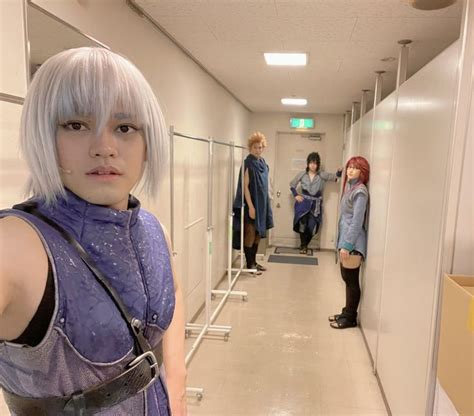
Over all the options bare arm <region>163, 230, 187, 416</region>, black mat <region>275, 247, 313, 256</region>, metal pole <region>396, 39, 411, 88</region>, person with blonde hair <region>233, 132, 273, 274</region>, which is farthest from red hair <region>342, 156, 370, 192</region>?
black mat <region>275, 247, 313, 256</region>

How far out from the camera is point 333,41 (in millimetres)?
2508

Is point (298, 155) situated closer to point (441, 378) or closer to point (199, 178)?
point (199, 178)

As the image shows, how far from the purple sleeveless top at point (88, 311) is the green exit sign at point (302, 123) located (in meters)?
5.89

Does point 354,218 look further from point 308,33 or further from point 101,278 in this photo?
point 101,278

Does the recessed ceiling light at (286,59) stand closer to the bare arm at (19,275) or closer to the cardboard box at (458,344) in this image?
the cardboard box at (458,344)

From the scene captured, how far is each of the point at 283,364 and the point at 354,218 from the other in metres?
1.25

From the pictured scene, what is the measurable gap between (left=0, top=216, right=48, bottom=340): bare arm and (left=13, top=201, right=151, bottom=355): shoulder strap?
44 mm

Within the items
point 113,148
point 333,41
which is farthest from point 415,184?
point 113,148

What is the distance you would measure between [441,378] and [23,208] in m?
1.40

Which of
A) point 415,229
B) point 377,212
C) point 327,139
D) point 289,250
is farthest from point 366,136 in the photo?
point 289,250

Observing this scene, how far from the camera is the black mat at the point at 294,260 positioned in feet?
18.4

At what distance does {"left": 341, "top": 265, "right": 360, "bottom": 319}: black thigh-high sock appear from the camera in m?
3.24

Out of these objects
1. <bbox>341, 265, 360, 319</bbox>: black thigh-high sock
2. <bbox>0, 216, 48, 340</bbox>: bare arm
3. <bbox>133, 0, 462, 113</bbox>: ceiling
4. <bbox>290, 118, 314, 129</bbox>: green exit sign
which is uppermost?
<bbox>133, 0, 462, 113</bbox>: ceiling

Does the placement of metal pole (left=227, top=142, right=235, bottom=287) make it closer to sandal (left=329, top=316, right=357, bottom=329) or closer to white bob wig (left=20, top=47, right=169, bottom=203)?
sandal (left=329, top=316, right=357, bottom=329)
